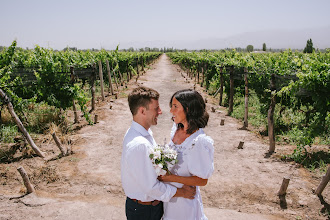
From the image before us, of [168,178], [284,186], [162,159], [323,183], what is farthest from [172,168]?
[323,183]

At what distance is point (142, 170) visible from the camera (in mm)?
1783

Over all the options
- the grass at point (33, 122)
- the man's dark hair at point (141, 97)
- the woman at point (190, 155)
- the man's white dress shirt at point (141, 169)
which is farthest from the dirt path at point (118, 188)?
the man's dark hair at point (141, 97)

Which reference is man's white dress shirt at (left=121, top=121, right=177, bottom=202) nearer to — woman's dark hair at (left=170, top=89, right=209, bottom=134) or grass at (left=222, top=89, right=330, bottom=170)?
woman's dark hair at (left=170, top=89, right=209, bottom=134)

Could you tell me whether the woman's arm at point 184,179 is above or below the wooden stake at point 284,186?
above

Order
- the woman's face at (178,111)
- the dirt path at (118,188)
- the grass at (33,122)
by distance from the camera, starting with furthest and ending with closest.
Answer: the grass at (33,122) → the dirt path at (118,188) → the woman's face at (178,111)

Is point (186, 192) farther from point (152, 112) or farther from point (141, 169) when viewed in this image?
point (152, 112)

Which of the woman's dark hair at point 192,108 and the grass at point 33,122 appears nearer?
the woman's dark hair at point 192,108

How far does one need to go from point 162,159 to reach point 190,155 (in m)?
0.28

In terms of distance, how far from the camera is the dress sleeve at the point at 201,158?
193 cm

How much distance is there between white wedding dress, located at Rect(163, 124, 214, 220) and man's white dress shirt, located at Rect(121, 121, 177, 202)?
20 centimetres

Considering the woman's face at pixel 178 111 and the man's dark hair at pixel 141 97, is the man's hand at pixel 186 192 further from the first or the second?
the man's dark hair at pixel 141 97

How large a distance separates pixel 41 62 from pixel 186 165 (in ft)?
24.5

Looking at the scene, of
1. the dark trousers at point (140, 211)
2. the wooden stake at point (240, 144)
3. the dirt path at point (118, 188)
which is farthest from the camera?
the wooden stake at point (240, 144)

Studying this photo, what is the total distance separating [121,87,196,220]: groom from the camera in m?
1.79
